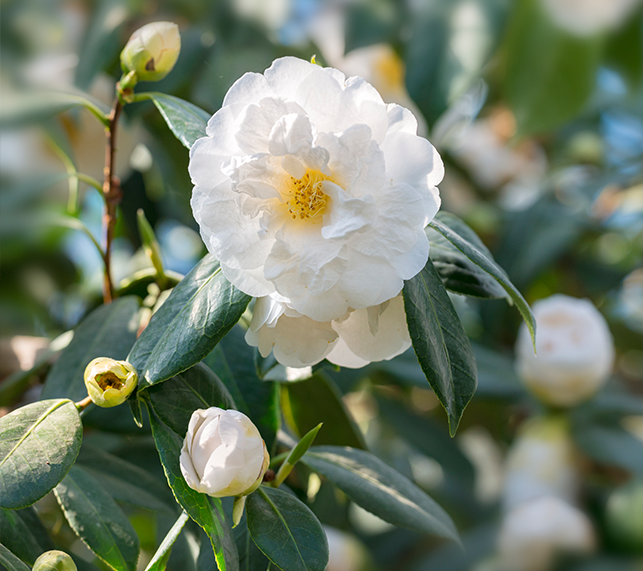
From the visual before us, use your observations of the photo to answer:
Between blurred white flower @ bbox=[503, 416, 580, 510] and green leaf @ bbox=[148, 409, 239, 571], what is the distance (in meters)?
0.72

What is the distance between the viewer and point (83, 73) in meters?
0.82

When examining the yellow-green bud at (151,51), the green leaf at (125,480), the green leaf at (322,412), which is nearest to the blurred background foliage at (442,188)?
the green leaf at (322,412)

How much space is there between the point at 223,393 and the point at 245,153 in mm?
141

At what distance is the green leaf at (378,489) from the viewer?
1.39 feet

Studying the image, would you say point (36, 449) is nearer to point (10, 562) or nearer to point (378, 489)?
point (10, 562)

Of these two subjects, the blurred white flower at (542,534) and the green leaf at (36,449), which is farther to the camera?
the blurred white flower at (542,534)

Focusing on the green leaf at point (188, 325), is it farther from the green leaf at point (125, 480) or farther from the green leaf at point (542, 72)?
the green leaf at point (542, 72)

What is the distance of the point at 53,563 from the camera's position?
327 mm

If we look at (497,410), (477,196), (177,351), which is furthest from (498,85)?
(177,351)

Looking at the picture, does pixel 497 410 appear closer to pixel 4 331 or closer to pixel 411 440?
pixel 411 440

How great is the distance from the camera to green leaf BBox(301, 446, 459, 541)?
0.42m

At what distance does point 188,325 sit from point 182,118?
0.47ft

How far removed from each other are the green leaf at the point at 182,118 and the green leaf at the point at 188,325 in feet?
0.26

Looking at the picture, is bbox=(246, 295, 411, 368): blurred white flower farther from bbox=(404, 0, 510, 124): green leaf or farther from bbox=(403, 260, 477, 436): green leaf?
bbox=(404, 0, 510, 124): green leaf
